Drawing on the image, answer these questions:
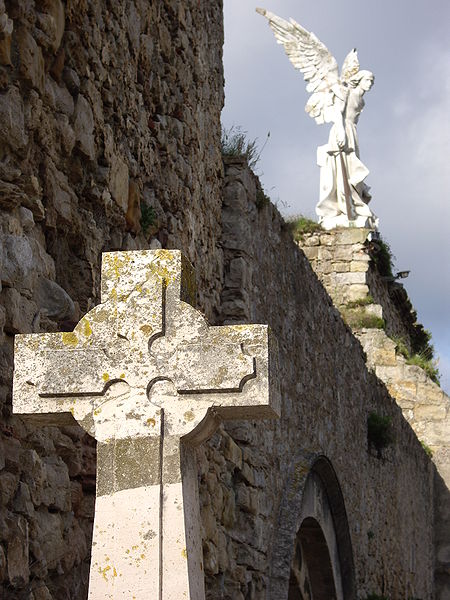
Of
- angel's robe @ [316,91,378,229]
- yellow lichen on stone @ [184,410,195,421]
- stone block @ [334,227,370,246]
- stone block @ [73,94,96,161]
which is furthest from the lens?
angel's robe @ [316,91,378,229]

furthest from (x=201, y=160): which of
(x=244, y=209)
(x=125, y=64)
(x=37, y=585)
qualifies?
(x=37, y=585)

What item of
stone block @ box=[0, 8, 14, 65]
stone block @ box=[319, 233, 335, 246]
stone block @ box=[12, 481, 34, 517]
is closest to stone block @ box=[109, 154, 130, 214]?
stone block @ box=[0, 8, 14, 65]

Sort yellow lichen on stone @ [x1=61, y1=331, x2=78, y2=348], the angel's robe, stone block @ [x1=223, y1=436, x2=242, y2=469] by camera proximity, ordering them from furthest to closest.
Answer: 1. the angel's robe
2. stone block @ [x1=223, y1=436, x2=242, y2=469]
3. yellow lichen on stone @ [x1=61, y1=331, x2=78, y2=348]

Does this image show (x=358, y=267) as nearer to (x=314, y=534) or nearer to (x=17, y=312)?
(x=314, y=534)

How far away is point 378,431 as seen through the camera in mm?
13016

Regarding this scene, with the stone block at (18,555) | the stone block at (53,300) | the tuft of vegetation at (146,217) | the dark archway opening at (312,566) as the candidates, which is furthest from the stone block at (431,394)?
the stone block at (18,555)

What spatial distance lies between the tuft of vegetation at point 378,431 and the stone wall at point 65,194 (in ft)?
22.9

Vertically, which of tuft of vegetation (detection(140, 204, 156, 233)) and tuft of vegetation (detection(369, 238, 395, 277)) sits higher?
tuft of vegetation (detection(369, 238, 395, 277))

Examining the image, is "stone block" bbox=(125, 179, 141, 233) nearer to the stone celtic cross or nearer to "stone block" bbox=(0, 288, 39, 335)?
"stone block" bbox=(0, 288, 39, 335)

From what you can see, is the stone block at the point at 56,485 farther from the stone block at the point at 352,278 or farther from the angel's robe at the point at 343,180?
the angel's robe at the point at 343,180

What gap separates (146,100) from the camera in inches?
237

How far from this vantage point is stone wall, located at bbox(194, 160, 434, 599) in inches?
278

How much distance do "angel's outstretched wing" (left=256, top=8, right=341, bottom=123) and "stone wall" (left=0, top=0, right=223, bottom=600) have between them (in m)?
13.0

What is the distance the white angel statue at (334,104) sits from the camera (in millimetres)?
18984
